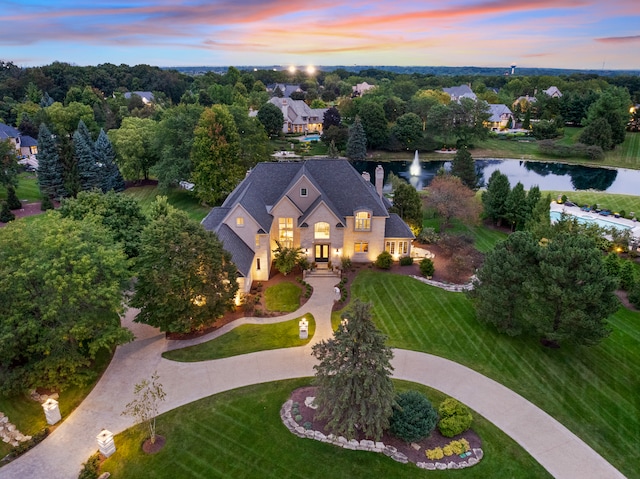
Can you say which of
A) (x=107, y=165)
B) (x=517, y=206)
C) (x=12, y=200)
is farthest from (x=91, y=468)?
(x=107, y=165)

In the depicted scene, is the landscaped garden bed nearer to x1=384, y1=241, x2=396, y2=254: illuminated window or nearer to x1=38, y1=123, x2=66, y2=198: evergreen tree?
x1=384, y1=241, x2=396, y2=254: illuminated window

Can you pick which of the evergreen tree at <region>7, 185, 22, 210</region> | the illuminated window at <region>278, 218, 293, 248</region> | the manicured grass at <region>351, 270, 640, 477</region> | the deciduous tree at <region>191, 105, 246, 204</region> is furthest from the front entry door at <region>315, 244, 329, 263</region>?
the evergreen tree at <region>7, 185, 22, 210</region>

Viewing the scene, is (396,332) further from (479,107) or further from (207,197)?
(479,107)

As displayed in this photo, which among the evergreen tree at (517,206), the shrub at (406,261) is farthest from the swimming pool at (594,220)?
the shrub at (406,261)

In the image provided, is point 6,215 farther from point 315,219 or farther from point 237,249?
point 315,219

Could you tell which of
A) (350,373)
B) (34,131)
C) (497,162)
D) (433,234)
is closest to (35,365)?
(350,373)

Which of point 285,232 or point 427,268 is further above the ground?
point 285,232
